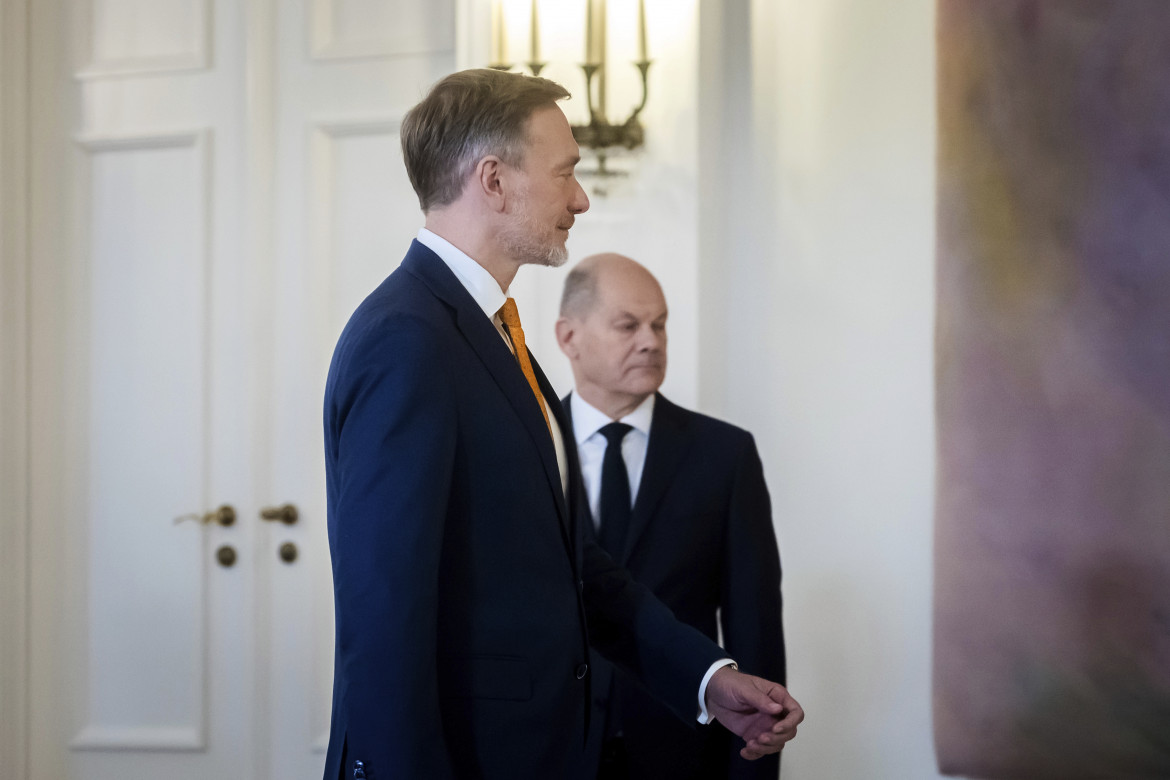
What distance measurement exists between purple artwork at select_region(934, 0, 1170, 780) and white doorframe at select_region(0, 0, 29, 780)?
2473mm

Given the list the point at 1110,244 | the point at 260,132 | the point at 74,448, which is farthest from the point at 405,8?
the point at 1110,244

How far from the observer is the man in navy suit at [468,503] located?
1.12 meters

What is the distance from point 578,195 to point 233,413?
1.73m

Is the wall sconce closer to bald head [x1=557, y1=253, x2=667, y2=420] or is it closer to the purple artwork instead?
bald head [x1=557, y1=253, x2=667, y2=420]

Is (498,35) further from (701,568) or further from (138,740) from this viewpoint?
(138,740)

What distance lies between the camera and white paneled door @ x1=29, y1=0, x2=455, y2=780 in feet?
9.12

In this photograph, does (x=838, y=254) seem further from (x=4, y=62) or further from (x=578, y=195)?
(x=4, y=62)

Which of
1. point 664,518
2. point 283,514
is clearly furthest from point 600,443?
point 283,514

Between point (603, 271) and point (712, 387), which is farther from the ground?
point (603, 271)

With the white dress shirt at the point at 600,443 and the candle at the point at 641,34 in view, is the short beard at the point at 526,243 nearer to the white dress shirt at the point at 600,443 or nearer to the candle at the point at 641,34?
the white dress shirt at the point at 600,443

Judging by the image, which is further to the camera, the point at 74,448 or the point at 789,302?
the point at 74,448

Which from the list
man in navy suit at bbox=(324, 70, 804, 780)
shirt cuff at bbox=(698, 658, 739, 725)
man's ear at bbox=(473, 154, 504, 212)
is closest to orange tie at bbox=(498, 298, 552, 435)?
man in navy suit at bbox=(324, 70, 804, 780)

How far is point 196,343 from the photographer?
2879 millimetres

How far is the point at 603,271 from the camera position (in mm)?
2199
